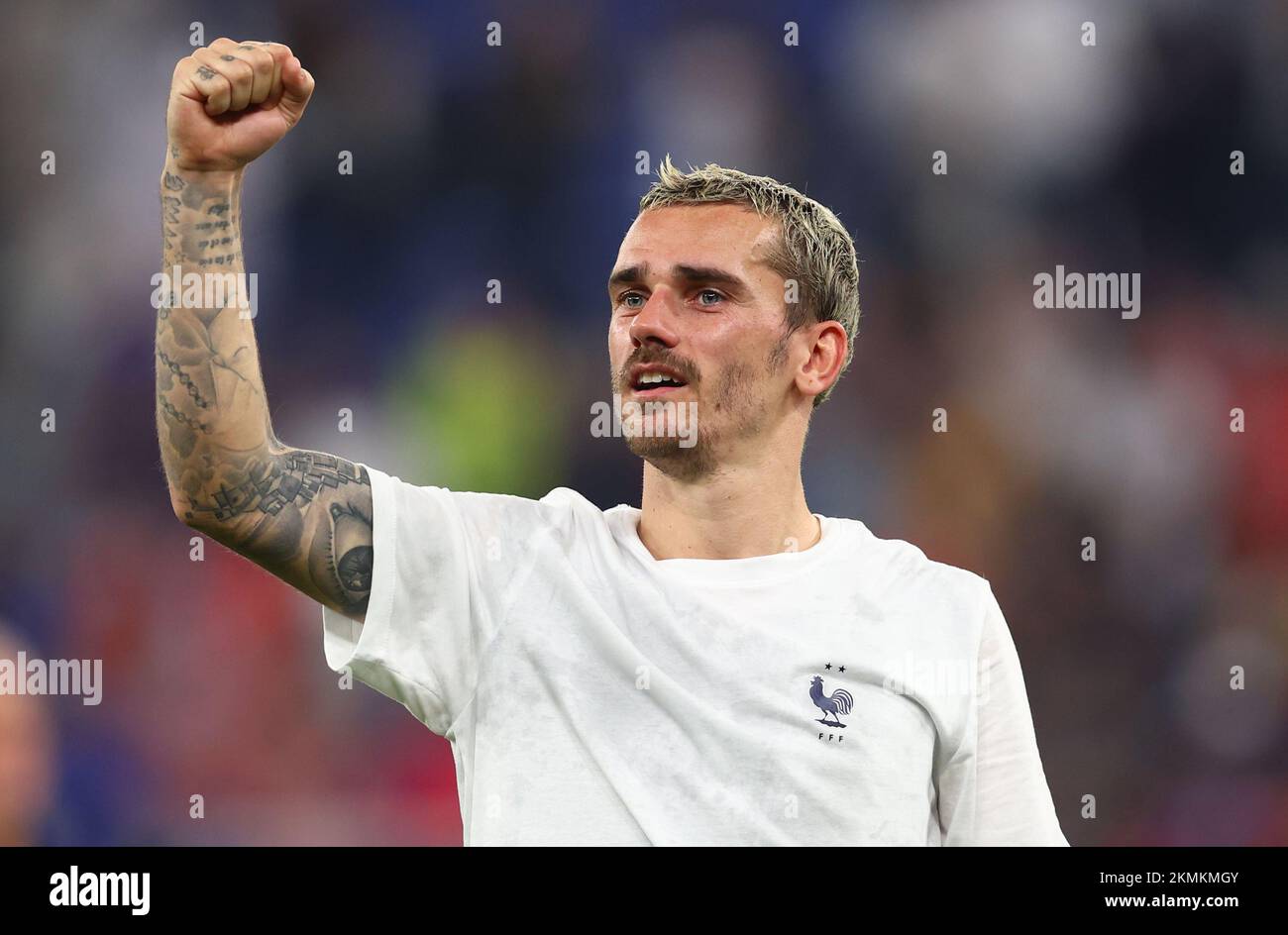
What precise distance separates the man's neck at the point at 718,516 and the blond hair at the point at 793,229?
366 millimetres

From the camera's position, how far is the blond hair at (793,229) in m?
3.08

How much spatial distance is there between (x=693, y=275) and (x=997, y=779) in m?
1.23

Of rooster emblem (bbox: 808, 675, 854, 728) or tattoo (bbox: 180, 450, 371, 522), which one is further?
rooster emblem (bbox: 808, 675, 854, 728)

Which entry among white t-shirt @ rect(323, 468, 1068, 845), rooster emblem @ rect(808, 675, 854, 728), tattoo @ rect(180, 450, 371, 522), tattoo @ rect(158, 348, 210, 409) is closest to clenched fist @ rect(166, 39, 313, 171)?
tattoo @ rect(158, 348, 210, 409)

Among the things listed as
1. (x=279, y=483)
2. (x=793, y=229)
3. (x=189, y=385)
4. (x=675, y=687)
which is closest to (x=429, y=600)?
(x=279, y=483)

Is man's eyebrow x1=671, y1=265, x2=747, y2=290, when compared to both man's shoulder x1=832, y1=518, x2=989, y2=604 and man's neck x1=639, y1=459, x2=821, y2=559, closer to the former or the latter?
man's neck x1=639, y1=459, x2=821, y2=559

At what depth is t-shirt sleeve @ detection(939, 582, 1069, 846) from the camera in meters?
2.79

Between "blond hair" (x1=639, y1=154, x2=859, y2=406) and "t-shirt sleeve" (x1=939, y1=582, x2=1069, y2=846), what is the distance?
2.64 ft

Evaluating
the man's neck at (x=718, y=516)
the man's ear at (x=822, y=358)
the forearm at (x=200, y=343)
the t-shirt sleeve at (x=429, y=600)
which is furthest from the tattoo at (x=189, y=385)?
the man's ear at (x=822, y=358)

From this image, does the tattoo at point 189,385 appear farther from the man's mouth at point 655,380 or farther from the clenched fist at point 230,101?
the man's mouth at point 655,380

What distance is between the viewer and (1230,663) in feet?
18.1

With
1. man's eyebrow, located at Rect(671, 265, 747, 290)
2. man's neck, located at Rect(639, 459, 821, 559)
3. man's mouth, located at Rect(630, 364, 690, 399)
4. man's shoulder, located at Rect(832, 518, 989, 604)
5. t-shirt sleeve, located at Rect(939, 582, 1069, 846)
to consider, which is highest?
man's eyebrow, located at Rect(671, 265, 747, 290)

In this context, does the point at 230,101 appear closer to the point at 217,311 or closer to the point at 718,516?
the point at 217,311
